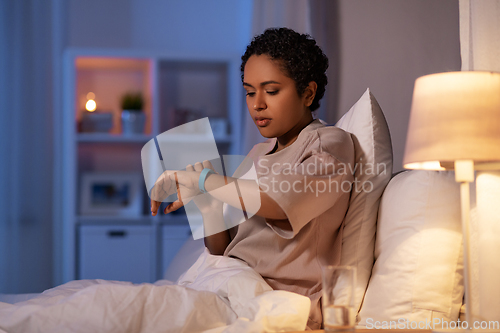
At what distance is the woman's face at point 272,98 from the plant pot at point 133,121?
1.85m

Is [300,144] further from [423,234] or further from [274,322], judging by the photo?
[274,322]

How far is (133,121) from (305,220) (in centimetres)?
221

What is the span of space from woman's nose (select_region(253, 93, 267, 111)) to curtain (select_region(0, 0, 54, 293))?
195 centimetres

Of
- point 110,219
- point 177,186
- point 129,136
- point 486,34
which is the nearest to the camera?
point 486,34

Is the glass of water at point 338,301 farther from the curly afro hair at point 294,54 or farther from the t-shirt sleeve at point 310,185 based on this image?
the curly afro hair at point 294,54

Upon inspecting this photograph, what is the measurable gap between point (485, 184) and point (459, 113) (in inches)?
8.7

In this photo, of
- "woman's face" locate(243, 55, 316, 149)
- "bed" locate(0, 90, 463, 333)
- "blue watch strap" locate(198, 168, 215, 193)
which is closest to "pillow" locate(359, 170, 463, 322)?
"bed" locate(0, 90, 463, 333)

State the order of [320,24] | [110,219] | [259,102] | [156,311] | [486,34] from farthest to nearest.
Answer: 1. [110,219]
2. [320,24]
3. [259,102]
4. [486,34]
5. [156,311]

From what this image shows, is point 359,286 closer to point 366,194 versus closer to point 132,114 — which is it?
point 366,194

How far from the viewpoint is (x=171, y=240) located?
2.90 m

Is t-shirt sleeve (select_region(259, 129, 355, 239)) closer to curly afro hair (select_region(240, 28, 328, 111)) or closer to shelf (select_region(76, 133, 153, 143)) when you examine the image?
curly afro hair (select_region(240, 28, 328, 111))

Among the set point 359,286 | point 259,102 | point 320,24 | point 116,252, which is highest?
point 320,24

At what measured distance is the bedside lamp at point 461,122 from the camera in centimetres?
77

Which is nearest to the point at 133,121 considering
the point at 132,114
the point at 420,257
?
the point at 132,114
